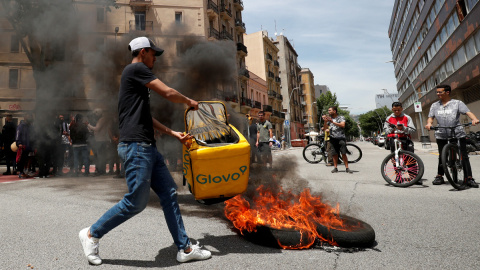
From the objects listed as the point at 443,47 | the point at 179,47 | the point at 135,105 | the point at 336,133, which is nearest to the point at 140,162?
the point at 135,105

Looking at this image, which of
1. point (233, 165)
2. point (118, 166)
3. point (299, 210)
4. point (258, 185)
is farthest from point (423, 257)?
point (118, 166)

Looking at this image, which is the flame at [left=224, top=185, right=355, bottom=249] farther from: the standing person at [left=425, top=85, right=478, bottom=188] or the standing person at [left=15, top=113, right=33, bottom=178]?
the standing person at [left=15, top=113, right=33, bottom=178]

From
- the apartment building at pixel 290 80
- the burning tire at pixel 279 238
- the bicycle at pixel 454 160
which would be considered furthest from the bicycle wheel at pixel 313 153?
the apartment building at pixel 290 80

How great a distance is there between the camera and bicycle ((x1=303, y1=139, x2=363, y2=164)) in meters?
10.2

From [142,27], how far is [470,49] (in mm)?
19560

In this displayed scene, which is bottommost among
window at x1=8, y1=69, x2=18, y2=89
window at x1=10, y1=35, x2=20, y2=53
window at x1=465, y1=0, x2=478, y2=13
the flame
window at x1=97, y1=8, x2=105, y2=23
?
the flame

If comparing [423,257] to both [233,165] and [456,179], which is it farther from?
[456,179]

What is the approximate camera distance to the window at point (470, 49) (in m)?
17.8

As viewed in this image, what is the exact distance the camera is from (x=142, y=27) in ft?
23.2

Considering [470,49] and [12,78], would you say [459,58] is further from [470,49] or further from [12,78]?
[12,78]

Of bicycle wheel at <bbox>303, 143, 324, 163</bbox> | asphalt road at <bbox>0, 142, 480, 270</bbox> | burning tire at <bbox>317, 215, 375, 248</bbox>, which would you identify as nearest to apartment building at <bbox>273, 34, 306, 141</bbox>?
bicycle wheel at <bbox>303, 143, 324, 163</bbox>

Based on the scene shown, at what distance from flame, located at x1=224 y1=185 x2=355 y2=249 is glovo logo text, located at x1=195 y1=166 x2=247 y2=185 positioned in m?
0.47

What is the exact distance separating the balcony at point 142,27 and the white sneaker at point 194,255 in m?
5.61

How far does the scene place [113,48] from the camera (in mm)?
6961
